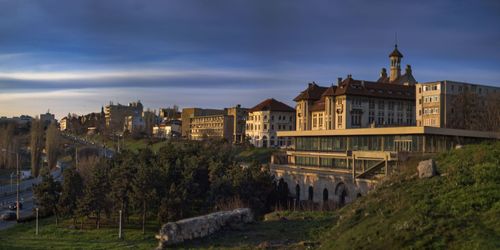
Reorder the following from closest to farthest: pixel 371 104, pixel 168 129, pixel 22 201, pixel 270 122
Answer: pixel 22 201
pixel 371 104
pixel 270 122
pixel 168 129

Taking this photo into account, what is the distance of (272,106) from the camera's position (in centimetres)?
9519

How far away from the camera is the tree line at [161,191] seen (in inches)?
1378

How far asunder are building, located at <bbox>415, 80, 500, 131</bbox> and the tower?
18727 millimetres

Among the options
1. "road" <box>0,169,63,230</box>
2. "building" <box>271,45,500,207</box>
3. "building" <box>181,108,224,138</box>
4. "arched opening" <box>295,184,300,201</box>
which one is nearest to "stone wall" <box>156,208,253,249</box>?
"building" <box>271,45,500,207</box>

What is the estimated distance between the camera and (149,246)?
26281 millimetres

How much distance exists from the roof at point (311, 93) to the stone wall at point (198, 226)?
57901 millimetres

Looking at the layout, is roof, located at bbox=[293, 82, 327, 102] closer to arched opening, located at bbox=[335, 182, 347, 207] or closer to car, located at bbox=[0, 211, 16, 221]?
arched opening, located at bbox=[335, 182, 347, 207]

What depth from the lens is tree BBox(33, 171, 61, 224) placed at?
39.9m

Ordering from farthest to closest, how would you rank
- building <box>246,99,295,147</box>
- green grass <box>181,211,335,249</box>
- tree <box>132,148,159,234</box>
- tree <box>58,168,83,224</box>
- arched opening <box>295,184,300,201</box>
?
building <box>246,99,295,147</box>, arched opening <box>295,184,300,201</box>, tree <box>58,168,83,224</box>, tree <box>132,148,159,234</box>, green grass <box>181,211,335,249</box>

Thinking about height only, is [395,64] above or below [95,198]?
above

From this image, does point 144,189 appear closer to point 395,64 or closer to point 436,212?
point 436,212

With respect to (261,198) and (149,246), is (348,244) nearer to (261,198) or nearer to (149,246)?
(149,246)

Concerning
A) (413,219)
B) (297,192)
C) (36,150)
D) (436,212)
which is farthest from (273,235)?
(36,150)

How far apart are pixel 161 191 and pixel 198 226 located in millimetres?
14299
